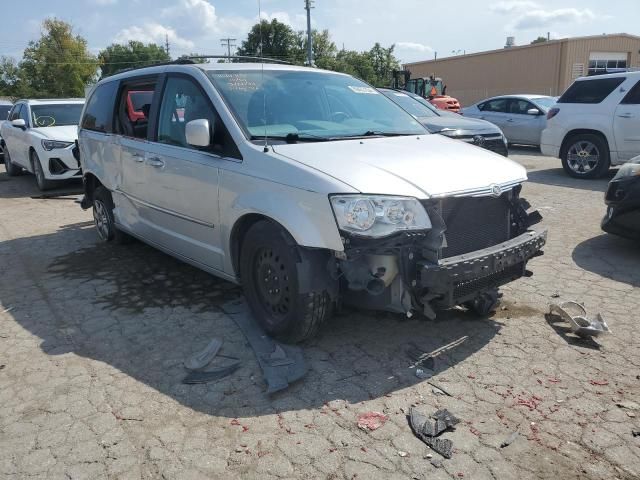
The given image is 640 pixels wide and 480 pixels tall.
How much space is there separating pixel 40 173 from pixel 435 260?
31.9ft

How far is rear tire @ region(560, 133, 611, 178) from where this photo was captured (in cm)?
968

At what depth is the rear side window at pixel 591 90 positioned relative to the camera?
9.60 metres

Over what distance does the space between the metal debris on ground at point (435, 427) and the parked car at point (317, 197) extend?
2.16ft

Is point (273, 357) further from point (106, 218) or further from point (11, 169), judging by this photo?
point (11, 169)

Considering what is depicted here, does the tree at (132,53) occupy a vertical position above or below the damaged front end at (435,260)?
above

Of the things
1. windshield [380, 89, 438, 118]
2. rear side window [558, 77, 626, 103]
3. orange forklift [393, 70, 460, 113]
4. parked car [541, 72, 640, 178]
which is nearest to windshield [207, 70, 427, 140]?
windshield [380, 89, 438, 118]

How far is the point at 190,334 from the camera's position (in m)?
4.04

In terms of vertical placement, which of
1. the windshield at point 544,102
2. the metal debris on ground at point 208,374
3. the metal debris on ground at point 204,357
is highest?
the windshield at point 544,102

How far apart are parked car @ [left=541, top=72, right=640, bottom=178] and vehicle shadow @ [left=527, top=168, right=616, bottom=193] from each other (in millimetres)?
191

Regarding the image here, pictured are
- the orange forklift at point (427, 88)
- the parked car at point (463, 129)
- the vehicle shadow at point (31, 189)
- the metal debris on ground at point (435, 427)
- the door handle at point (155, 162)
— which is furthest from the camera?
the orange forklift at point (427, 88)

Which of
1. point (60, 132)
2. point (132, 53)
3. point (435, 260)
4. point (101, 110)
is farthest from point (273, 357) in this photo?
point (132, 53)

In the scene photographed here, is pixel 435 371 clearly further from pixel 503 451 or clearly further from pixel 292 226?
pixel 292 226

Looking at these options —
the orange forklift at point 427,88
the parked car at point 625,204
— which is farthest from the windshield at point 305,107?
the orange forklift at point 427,88

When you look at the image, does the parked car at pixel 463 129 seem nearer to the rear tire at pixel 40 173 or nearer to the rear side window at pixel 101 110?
the rear side window at pixel 101 110
